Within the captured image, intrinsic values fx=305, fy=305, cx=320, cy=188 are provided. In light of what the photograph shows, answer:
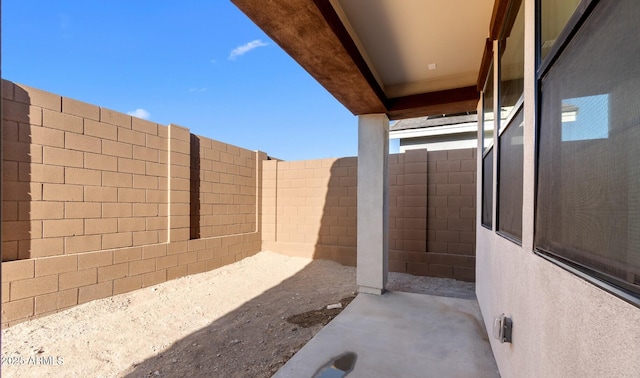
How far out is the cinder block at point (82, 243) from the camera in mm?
3686

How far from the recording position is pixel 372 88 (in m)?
3.36

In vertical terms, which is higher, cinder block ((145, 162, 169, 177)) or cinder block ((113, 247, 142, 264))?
cinder block ((145, 162, 169, 177))

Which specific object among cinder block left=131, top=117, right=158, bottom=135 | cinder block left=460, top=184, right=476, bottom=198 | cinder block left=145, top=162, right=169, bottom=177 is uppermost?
cinder block left=131, top=117, right=158, bottom=135

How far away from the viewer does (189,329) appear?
3.34m

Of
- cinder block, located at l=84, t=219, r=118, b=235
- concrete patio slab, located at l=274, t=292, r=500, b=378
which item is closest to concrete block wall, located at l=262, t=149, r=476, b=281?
concrete patio slab, located at l=274, t=292, r=500, b=378

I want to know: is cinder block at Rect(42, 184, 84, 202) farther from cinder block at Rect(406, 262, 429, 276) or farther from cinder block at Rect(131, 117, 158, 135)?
cinder block at Rect(406, 262, 429, 276)

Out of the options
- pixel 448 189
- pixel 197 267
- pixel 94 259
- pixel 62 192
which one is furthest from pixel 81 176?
pixel 448 189

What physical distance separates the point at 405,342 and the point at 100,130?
4462 mm

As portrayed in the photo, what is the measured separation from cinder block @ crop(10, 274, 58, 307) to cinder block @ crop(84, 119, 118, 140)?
5.88ft

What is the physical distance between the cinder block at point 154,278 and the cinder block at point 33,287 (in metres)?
1.07

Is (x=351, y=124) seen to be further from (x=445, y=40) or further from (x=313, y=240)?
(x=313, y=240)

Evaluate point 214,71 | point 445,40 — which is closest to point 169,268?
point 445,40

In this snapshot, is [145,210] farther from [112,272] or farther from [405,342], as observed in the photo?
[405,342]

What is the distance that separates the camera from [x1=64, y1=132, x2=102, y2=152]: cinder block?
3723 mm
